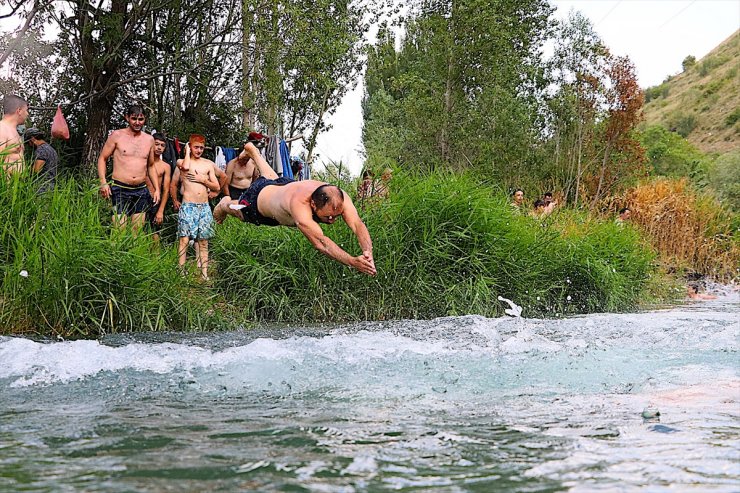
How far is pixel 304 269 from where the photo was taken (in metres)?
8.84

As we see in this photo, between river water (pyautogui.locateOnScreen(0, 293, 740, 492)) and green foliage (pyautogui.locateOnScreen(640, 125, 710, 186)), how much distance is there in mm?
35857

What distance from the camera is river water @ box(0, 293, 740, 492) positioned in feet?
9.11

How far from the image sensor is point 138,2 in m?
12.4

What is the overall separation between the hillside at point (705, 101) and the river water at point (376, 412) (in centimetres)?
6384

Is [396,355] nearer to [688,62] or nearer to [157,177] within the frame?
[157,177]

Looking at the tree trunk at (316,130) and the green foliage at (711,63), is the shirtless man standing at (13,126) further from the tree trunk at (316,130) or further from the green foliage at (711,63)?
the green foliage at (711,63)

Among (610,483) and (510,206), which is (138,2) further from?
(610,483)

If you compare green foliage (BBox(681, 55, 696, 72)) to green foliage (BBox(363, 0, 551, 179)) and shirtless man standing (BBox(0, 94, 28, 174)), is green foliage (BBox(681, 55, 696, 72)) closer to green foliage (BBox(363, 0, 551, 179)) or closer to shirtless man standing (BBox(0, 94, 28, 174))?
green foliage (BBox(363, 0, 551, 179))

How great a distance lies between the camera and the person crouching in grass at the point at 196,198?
947 cm

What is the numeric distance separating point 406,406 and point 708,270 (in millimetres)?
14157

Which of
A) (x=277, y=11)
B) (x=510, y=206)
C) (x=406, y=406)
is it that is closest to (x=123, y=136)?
(x=277, y=11)

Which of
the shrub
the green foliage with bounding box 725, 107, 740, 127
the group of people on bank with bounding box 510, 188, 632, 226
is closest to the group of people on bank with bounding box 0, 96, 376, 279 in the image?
the group of people on bank with bounding box 510, 188, 632, 226

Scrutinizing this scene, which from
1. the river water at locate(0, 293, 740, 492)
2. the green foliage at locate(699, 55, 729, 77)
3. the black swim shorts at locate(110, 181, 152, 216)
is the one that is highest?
the green foliage at locate(699, 55, 729, 77)

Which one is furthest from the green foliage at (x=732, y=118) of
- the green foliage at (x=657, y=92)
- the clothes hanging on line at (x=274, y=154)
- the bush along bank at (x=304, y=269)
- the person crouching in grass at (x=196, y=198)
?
the person crouching in grass at (x=196, y=198)
